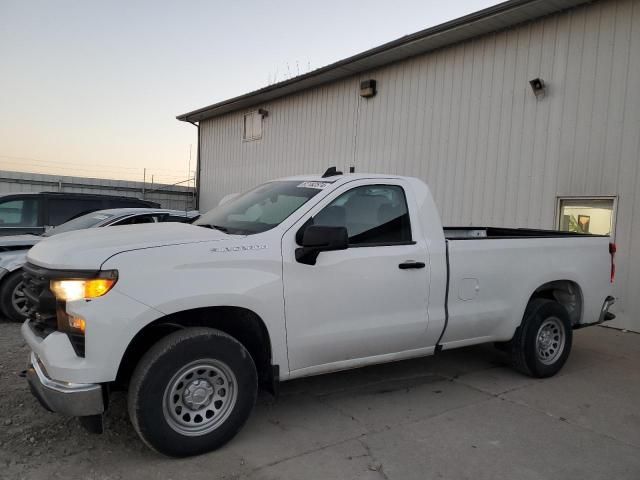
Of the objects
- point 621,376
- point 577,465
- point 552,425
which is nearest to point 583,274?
point 621,376

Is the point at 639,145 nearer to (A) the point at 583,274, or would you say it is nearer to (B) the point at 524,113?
(B) the point at 524,113

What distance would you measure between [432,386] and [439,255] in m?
1.38

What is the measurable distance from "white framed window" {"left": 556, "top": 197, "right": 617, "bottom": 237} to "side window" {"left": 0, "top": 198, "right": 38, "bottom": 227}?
8.46 m

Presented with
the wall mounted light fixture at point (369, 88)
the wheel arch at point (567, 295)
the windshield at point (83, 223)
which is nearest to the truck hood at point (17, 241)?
the windshield at point (83, 223)

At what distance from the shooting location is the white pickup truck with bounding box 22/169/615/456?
3041 millimetres

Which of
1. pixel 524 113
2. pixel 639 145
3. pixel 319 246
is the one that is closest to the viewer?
pixel 319 246

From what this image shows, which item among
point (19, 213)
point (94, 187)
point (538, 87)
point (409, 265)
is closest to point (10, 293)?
point (19, 213)

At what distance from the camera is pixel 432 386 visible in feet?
16.2

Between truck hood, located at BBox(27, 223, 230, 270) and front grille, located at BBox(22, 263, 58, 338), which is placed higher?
truck hood, located at BBox(27, 223, 230, 270)

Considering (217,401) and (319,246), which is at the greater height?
(319,246)

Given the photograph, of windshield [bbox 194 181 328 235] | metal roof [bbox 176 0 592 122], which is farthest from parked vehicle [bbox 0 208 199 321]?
metal roof [bbox 176 0 592 122]

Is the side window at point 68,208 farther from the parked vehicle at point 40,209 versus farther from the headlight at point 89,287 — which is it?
the headlight at point 89,287

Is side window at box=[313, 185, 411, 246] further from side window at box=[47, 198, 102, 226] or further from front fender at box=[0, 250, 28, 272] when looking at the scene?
side window at box=[47, 198, 102, 226]

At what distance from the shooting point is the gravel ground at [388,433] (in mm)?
3258
